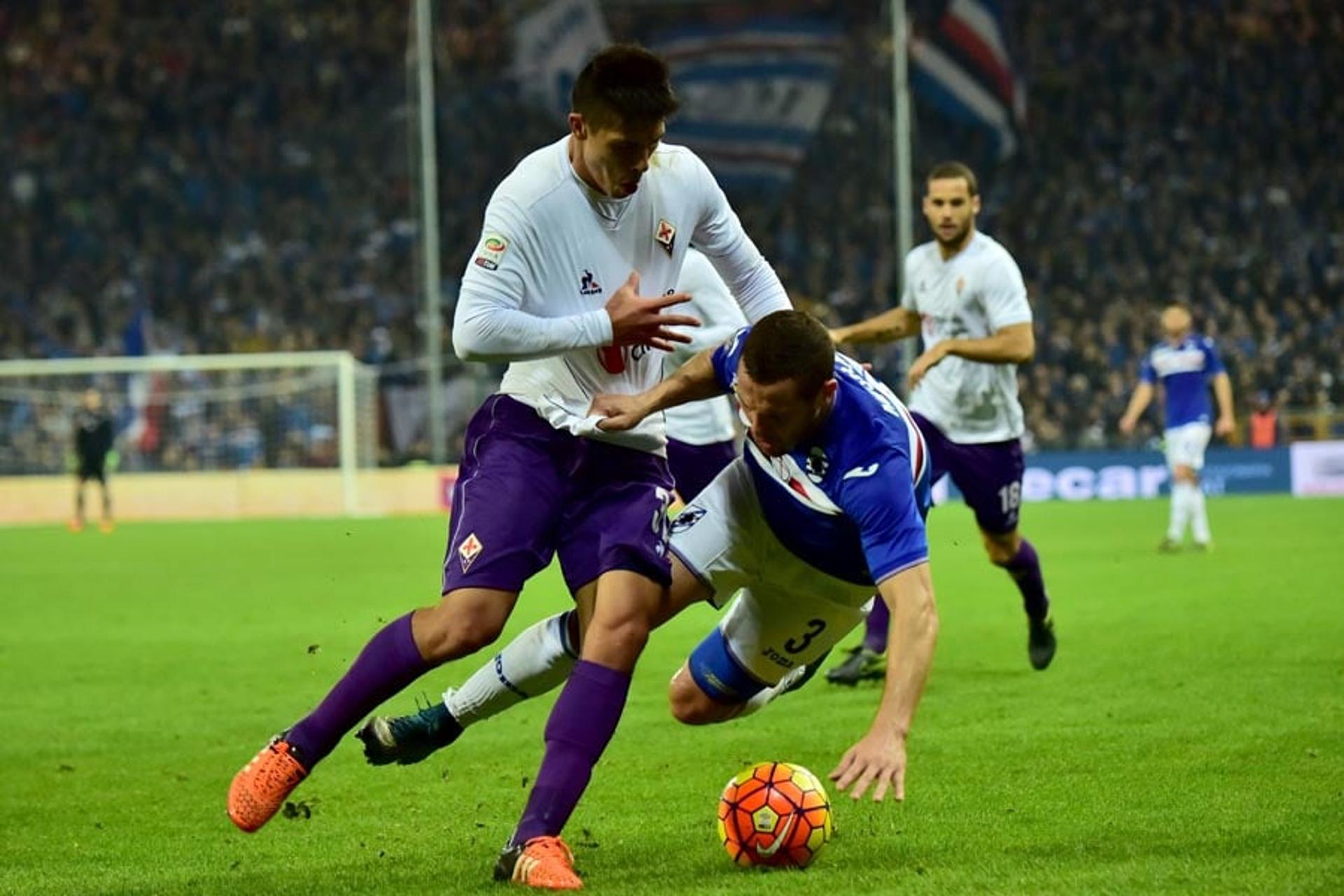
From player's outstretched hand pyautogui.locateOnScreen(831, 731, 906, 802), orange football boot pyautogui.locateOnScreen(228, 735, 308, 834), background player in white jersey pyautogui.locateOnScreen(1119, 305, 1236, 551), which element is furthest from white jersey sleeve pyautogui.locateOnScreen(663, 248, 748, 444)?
background player in white jersey pyautogui.locateOnScreen(1119, 305, 1236, 551)

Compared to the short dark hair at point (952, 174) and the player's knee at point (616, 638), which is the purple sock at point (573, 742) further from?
the short dark hair at point (952, 174)

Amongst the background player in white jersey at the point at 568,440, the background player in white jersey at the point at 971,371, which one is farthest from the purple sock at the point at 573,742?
the background player in white jersey at the point at 971,371

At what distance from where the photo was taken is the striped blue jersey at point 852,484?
206 inches

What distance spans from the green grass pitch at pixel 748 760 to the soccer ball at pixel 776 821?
82mm

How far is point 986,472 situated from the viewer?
32.8 ft

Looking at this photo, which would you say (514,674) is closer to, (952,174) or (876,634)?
(876,634)

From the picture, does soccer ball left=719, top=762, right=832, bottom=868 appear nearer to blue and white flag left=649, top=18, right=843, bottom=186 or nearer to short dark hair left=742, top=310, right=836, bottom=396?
short dark hair left=742, top=310, right=836, bottom=396

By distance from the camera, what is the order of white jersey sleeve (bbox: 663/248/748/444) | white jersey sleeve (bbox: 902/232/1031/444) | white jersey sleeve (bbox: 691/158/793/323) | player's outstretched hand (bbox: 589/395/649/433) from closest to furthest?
player's outstretched hand (bbox: 589/395/649/433) → white jersey sleeve (bbox: 691/158/793/323) → white jersey sleeve (bbox: 663/248/748/444) → white jersey sleeve (bbox: 902/232/1031/444)

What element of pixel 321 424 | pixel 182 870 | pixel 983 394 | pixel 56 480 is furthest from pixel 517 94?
pixel 182 870

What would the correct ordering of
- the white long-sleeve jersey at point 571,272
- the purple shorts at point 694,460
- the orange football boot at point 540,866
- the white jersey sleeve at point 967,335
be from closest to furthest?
the orange football boot at point 540,866, the white long-sleeve jersey at point 571,272, the purple shorts at point 694,460, the white jersey sleeve at point 967,335

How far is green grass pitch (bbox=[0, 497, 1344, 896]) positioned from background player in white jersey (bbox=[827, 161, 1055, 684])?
1.56ft

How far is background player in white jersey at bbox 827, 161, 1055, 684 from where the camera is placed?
9.70 m

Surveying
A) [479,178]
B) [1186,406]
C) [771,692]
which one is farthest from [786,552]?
[479,178]

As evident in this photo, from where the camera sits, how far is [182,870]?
18.1 feet
